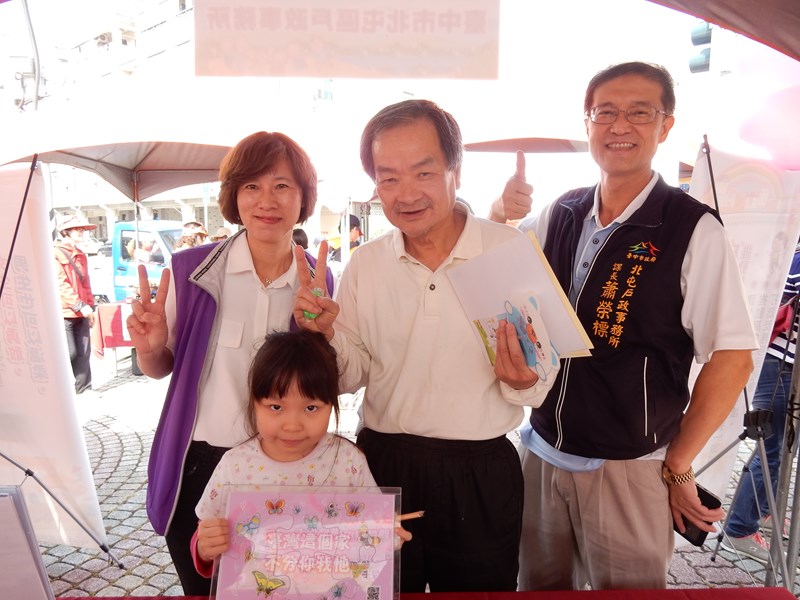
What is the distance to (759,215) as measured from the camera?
8.05 ft

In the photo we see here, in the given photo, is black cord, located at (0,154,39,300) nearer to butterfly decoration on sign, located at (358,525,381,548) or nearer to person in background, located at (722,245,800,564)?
butterfly decoration on sign, located at (358,525,381,548)

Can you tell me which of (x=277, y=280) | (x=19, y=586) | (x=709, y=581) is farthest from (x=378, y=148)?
(x=709, y=581)

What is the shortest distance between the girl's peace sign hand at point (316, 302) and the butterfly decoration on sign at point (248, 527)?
52cm

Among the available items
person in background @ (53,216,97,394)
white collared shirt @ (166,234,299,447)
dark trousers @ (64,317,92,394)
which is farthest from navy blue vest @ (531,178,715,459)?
dark trousers @ (64,317,92,394)

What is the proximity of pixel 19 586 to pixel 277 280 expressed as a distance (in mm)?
945

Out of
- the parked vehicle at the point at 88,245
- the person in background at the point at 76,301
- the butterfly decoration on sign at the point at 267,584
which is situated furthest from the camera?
the parked vehicle at the point at 88,245


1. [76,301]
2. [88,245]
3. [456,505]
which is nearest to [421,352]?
[456,505]

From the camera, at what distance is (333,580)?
97cm

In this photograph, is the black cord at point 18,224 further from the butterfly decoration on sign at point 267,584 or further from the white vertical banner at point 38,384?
the butterfly decoration on sign at point 267,584

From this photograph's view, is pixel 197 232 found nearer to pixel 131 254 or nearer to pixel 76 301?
pixel 131 254

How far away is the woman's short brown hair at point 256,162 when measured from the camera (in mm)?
1558

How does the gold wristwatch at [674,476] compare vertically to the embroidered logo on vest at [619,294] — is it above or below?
below

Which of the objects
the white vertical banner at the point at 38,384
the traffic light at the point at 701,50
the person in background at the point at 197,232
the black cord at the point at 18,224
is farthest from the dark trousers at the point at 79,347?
the traffic light at the point at 701,50

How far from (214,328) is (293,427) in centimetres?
49
